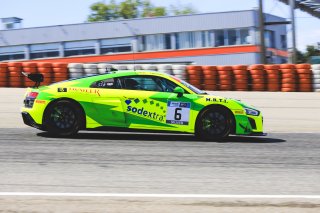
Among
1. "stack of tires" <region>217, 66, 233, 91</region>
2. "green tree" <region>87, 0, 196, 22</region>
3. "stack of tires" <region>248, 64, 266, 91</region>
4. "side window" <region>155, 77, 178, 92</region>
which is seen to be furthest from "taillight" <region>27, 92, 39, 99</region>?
"green tree" <region>87, 0, 196, 22</region>

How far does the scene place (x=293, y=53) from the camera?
111ft

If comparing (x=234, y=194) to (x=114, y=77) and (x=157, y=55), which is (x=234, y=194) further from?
(x=157, y=55)

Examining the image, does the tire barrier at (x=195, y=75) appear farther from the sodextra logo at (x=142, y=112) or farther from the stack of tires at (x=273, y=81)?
the sodextra logo at (x=142, y=112)

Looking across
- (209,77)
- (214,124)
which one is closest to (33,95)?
(214,124)

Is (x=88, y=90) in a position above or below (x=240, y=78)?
below

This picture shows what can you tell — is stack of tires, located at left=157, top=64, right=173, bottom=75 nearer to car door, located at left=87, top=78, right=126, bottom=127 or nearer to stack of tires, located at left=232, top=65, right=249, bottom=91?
stack of tires, located at left=232, top=65, right=249, bottom=91

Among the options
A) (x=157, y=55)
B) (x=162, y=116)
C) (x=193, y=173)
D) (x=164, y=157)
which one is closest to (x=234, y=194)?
(x=193, y=173)

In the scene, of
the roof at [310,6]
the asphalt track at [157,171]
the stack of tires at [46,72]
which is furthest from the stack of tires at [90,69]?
the roof at [310,6]

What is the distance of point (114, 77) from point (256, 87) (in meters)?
12.2

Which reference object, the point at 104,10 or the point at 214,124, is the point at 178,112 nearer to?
the point at 214,124

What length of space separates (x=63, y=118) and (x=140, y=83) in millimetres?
1504

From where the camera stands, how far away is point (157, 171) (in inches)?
280

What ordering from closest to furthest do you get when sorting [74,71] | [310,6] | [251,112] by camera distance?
[251,112]
[74,71]
[310,6]

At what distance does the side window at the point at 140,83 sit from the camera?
9.91 metres
